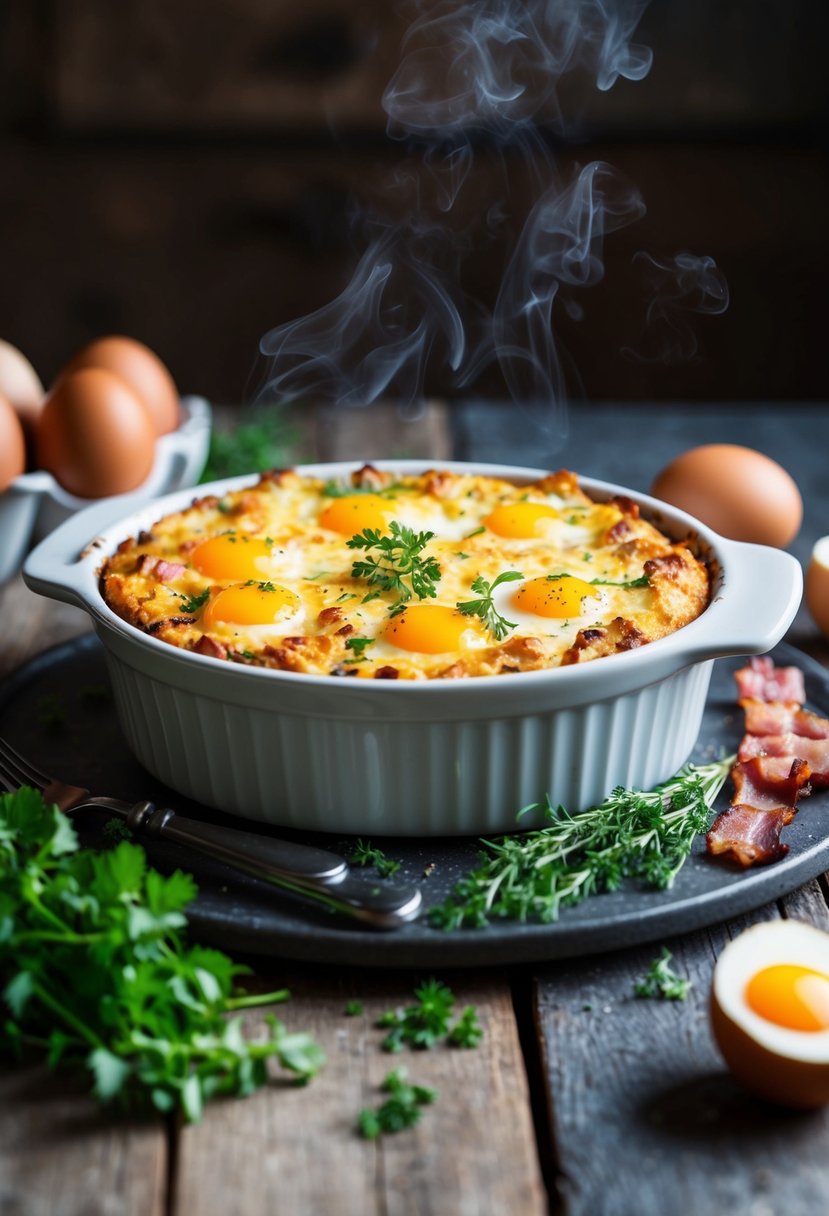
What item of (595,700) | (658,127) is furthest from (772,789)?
(658,127)

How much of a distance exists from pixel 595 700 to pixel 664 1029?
63cm

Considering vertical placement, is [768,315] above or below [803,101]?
below

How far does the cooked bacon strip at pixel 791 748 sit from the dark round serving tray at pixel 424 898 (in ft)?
0.28

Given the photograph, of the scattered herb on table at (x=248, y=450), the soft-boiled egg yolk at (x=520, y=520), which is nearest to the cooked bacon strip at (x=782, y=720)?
the soft-boiled egg yolk at (x=520, y=520)

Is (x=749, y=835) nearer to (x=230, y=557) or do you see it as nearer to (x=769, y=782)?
(x=769, y=782)

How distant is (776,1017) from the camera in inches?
76.7

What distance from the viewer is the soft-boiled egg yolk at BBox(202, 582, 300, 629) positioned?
2686 millimetres

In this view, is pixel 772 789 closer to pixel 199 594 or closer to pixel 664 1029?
pixel 664 1029

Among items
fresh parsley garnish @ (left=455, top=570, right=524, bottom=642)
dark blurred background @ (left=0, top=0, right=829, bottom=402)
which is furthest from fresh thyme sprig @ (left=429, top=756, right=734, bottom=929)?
dark blurred background @ (left=0, top=0, right=829, bottom=402)

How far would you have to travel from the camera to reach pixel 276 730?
251 centimetres

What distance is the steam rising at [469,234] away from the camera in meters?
7.09

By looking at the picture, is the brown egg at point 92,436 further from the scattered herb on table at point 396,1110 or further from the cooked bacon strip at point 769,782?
the scattered herb on table at point 396,1110

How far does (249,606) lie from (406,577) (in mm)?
360

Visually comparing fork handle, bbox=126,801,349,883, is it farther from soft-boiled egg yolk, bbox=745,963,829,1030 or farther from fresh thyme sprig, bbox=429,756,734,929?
soft-boiled egg yolk, bbox=745,963,829,1030
